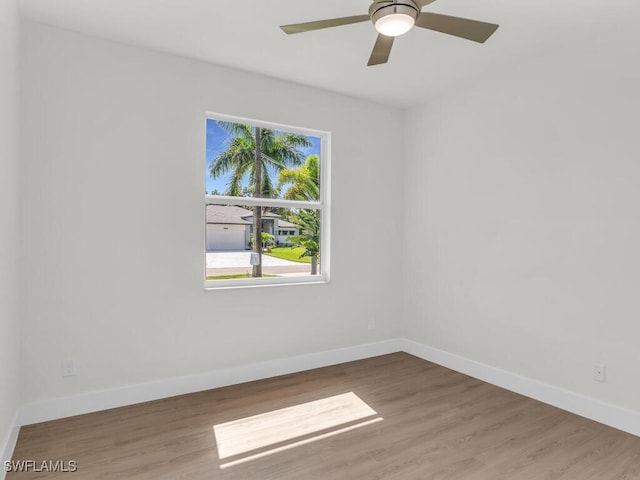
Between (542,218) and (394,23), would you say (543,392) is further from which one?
(394,23)

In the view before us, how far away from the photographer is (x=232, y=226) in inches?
135

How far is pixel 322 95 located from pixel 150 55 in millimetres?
1531

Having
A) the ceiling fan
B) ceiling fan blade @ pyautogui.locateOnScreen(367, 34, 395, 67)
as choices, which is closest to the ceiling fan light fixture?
the ceiling fan

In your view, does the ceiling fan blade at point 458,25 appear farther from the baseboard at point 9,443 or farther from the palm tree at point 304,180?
the baseboard at point 9,443

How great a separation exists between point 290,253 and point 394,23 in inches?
90.3

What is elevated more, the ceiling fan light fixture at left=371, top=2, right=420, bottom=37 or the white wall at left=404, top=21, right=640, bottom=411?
the ceiling fan light fixture at left=371, top=2, right=420, bottom=37

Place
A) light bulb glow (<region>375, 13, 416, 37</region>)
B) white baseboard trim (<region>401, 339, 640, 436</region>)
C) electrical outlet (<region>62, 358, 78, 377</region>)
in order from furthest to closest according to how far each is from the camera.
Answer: electrical outlet (<region>62, 358, 78, 377</region>) < white baseboard trim (<region>401, 339, 640, 436</region>) < light bulb glow (<region>375, 13, 416, 37</region>)

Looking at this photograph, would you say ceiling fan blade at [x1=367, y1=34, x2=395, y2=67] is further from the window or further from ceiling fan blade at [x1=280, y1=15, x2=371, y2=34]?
the window

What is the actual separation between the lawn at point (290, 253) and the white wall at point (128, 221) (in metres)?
0.29

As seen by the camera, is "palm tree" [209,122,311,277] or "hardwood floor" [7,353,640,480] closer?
"hardwood floor" [7,353,640,480]

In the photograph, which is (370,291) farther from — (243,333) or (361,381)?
(243,333)

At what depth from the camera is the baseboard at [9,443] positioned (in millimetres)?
1969

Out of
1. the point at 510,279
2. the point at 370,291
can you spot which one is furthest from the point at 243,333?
the point at 510,279

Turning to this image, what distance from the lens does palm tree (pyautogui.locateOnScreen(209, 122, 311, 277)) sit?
11.1 feet
